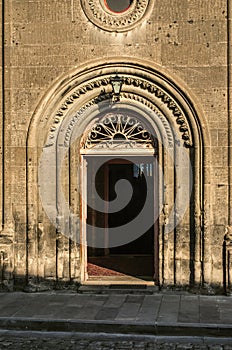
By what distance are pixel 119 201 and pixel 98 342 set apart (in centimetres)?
773

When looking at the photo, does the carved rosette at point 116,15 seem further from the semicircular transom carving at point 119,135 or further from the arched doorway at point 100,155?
the semicircular transom carving at point 119,135

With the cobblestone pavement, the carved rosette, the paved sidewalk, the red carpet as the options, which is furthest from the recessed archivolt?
the cobblestone pavement

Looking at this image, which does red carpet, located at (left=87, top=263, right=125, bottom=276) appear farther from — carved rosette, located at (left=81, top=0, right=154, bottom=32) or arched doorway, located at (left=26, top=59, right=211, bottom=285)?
carved rosette, located at (left=81, top=0, right=154, bottom=32)

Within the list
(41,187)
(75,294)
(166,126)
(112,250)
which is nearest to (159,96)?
(166,126)

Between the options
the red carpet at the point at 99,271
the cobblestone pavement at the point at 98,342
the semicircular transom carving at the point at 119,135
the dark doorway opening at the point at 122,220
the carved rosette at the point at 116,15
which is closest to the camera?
the cobblestone pavement at the point at 98,342

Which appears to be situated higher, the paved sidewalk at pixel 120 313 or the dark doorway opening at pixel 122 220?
the dark doorway opening at pixel 122 220

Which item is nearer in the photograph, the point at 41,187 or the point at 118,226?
the point at 41,187

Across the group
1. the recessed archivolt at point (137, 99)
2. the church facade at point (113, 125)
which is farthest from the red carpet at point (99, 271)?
the recessed archivolt at point (137, 99)

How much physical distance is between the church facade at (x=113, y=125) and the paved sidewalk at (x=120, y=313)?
46cm

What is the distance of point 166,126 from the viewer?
970 cm

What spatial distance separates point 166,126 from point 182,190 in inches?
47.7

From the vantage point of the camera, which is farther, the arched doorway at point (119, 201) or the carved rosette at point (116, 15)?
the arched doorway at point (119, 201)

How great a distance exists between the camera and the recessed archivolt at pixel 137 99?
9.62 meters

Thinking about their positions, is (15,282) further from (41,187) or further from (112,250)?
(112,250)
